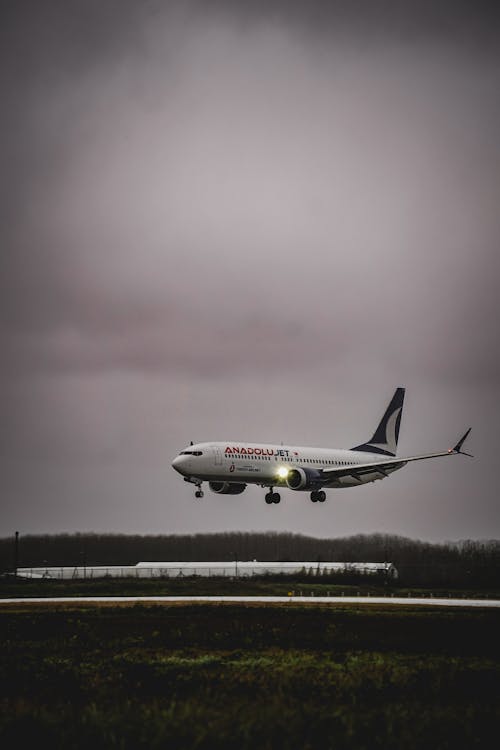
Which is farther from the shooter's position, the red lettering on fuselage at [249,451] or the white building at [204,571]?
→ the white building at [204,571]

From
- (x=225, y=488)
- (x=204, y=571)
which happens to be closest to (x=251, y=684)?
(x=225, y=488)

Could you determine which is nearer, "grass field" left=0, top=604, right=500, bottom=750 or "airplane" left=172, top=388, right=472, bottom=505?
"grass field" left=0, top=604, right=500, bottom=750

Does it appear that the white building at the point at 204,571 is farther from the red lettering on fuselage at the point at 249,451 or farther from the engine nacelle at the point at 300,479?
the red lettering on fuselage at the point at 249,451

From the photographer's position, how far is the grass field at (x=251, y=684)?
1680 centimetres

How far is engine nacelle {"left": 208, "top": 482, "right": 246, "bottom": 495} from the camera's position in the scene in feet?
276

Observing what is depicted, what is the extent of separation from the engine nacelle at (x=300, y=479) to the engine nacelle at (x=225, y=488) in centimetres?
433

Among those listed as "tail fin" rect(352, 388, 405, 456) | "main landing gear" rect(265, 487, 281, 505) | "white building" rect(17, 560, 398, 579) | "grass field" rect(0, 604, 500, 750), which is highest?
"tail fin" rect(352, 388, 405, 456)

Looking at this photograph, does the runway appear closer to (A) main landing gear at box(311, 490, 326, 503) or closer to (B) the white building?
(A) main landing gear at box(311, 490, 326, 503)

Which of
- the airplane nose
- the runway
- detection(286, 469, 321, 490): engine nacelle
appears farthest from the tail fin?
the runway

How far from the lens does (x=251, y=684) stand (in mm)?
22938

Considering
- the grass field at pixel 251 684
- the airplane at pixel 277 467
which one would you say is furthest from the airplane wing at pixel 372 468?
the grass field at pixel 251 684

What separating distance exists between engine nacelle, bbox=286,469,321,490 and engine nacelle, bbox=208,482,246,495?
171 inches

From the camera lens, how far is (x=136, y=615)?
47.0m

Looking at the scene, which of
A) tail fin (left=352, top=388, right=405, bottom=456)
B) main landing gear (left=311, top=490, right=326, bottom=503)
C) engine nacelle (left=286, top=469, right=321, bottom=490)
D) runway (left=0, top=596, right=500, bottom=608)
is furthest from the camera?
tail fin (left=352, top=388, right=405, bottom=456)
